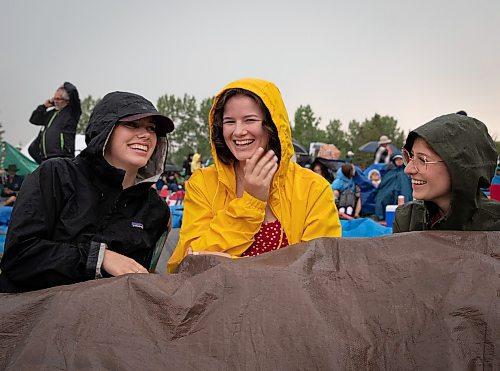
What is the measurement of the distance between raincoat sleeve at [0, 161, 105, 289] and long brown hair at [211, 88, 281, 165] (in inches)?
30.8

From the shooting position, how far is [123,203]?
2098 mm

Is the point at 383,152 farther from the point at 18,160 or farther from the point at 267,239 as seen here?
the point at 267,239

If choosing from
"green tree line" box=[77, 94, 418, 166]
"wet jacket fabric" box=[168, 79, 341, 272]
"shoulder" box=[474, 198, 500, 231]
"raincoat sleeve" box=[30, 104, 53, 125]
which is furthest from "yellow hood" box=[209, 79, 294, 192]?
"green tree line" box=[77, 94, 418, 166]

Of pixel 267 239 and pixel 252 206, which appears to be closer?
pixel 252 206

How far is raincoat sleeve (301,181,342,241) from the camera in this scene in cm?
218

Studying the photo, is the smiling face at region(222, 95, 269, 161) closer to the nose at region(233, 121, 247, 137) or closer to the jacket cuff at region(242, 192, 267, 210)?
the nose at region(233, 121, 247, 137)

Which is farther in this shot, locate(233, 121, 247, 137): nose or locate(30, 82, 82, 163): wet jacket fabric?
locate(30, 82, 82, 163): wet jacket fabric

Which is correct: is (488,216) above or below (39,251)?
above

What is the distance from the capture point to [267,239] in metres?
2.21

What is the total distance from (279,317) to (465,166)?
0.95 m

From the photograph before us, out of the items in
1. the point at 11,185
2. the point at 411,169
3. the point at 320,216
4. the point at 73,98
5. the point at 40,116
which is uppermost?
the point at 73,98

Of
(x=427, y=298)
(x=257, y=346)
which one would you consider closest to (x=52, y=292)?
(x=257, y=346)

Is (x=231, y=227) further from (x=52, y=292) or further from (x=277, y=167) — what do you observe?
(x=52, y=292)

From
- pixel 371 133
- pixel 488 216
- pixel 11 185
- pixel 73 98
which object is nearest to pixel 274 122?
pixel 488 216
